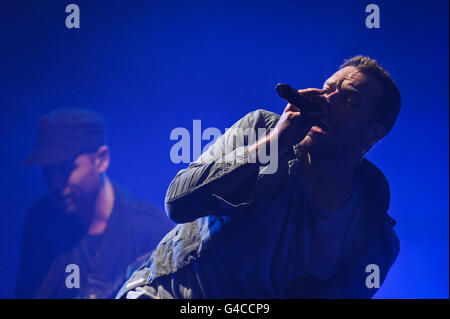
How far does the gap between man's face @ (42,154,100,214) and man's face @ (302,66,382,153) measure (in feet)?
4.88

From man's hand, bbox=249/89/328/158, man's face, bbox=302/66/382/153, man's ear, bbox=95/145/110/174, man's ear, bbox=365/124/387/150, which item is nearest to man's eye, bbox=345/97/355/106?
man's face, bbox=302/66/382/153

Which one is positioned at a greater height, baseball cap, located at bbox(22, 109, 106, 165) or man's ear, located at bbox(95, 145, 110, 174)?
baseball cap, located at bbox(22, 109, 106, 165)

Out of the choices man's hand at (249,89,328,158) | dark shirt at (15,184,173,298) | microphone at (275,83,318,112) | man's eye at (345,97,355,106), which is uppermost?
man's eye at (345,97,355,106)

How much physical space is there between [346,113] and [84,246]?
1604 mm

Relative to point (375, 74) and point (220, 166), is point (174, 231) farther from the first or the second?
point (375, 74)

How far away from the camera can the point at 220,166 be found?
3.66 feet

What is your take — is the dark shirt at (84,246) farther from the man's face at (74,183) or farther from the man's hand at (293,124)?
the man's hand at (293,124)

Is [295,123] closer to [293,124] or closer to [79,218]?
[293,124]

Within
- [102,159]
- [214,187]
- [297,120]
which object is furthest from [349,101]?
[102,159]

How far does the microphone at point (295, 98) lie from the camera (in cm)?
102

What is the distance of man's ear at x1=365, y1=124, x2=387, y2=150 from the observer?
1.40 metres

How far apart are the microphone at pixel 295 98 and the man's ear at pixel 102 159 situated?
1.48 m

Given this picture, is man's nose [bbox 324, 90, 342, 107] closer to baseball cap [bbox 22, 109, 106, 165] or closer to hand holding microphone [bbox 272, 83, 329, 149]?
hand holding microphone [bbox 272, 83, 329, 149]
